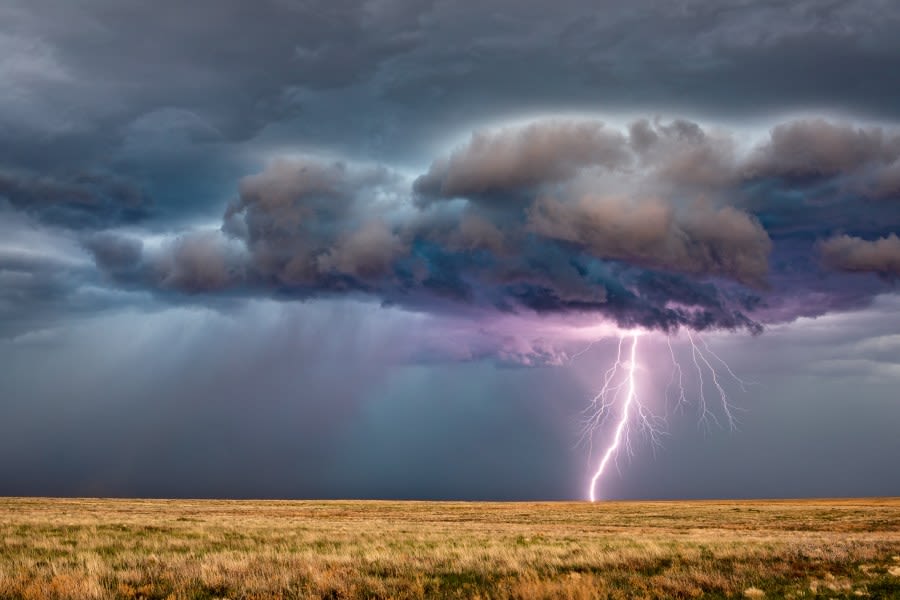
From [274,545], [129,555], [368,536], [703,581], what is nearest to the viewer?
[703,581]

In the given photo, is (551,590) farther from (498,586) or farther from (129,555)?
(129,555)

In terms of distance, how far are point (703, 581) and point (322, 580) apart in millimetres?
8490

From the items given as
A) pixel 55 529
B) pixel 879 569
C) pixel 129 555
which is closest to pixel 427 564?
pixel 129 555

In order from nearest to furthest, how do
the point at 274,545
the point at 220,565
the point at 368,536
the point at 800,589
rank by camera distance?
the point at 800,589, the point at 220,565, the point at 274,545, the point at 368,536

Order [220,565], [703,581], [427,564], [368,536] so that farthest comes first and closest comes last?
[368,536] < [427,564] < [220,565] < [703,581]

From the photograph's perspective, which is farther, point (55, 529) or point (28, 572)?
point (55, 529)

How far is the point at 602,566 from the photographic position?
62.6ft

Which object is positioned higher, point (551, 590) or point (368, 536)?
point (551, 590)

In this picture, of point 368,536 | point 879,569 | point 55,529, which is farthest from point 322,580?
point 55,529

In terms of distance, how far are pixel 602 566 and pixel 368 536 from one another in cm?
1533

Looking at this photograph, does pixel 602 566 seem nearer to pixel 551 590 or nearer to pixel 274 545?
pixel 551 590

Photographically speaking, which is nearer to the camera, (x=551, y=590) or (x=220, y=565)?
(x=551, y=590)

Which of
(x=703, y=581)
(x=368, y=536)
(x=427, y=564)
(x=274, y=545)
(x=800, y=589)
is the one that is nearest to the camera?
(x=800, y=589)

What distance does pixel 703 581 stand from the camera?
15.8m
